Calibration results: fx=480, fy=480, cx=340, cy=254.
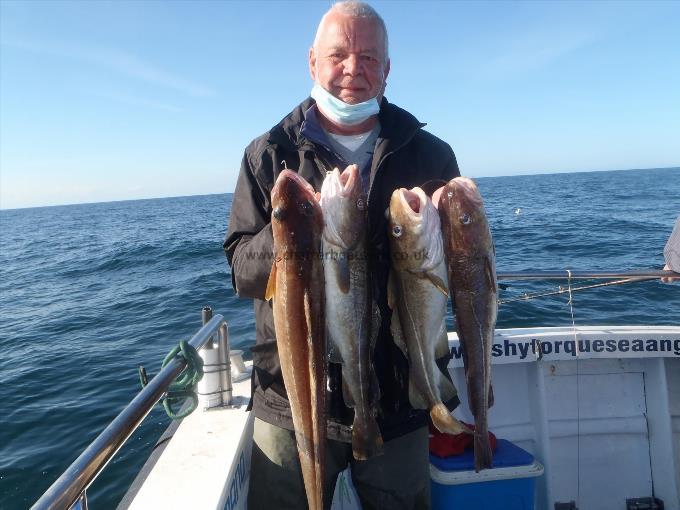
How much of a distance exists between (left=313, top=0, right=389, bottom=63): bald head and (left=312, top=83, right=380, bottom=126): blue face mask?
341mm

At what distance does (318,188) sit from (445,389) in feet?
4.60

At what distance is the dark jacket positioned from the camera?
2.79 metres

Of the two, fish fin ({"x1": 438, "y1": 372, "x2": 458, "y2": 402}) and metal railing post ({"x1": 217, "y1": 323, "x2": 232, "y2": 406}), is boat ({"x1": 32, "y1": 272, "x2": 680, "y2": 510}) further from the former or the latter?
fish fin ({"x1": 438, "y1": 372, "x2": 458, "y2": 402})

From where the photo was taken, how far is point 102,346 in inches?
484

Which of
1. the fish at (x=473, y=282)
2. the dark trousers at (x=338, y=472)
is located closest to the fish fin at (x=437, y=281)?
the fish at (x=473, y=282)

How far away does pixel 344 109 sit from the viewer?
285 cm

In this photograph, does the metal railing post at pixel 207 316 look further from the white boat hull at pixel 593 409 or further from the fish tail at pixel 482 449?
the fish tail at pixel 482 449

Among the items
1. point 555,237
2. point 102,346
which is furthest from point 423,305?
point 555,237

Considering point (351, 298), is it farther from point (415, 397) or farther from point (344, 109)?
point (344, 109)

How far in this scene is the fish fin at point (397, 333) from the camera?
276cm

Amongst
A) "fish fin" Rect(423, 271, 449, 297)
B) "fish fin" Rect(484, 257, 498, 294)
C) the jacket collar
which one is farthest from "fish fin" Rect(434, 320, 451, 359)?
the jacket collar

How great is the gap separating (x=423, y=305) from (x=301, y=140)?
1.20 metres

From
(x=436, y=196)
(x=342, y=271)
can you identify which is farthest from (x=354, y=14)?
(x=342, y=271)

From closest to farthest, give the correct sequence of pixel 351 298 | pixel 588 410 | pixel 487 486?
pixel 351 298, pixel 487 486, pixel 588 410
